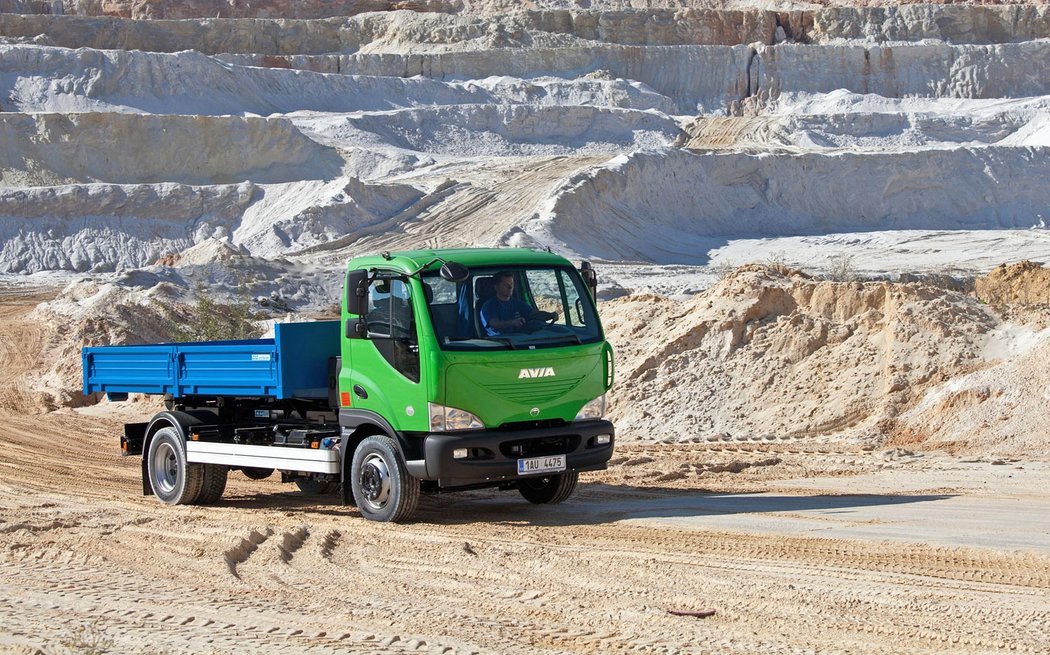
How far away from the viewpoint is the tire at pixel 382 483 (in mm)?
9867

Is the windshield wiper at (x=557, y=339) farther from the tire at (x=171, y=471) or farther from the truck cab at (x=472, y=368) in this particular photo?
the tire at (x=171, y=471)

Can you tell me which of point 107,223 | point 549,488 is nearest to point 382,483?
point 549,488

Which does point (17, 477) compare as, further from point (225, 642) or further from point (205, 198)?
point (205, 198)

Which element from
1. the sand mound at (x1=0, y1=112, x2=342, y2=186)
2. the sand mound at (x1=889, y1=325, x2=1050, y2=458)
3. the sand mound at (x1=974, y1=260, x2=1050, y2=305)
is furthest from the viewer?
the sand mound at (x1=0, y1=112, x2=342, y2=186)

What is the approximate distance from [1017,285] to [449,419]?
16336 millimetres

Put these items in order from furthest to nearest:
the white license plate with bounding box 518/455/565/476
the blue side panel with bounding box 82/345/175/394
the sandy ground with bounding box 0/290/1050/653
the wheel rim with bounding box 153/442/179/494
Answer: the blue side panel with bounding box 82/345/175/394 → the wheel rim with bounding box 153/442/179/494 → the white license plate with bounding box 518/455/565/476 → the sandy ground with bounding box 0/290/1050/653

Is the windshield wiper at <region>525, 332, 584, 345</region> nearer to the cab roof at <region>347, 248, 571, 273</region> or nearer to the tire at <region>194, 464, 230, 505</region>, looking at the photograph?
the cab roof at <region>347, 248, 571, 273</region>

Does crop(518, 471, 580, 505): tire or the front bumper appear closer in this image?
the front bumper

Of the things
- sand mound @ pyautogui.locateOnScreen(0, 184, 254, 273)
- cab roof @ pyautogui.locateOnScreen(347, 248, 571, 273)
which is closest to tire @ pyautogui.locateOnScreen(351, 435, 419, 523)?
cab roof @ pyautogui.locateOnScreen(347, 248, 571, 273)

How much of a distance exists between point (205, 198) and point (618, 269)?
51.4 feet

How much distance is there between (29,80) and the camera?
54781mm

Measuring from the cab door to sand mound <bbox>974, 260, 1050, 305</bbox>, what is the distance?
1491cm

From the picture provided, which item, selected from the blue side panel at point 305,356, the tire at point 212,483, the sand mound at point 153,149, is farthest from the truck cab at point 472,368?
the sand mound at point 153,149

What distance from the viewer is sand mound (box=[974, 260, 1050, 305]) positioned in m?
22.4
